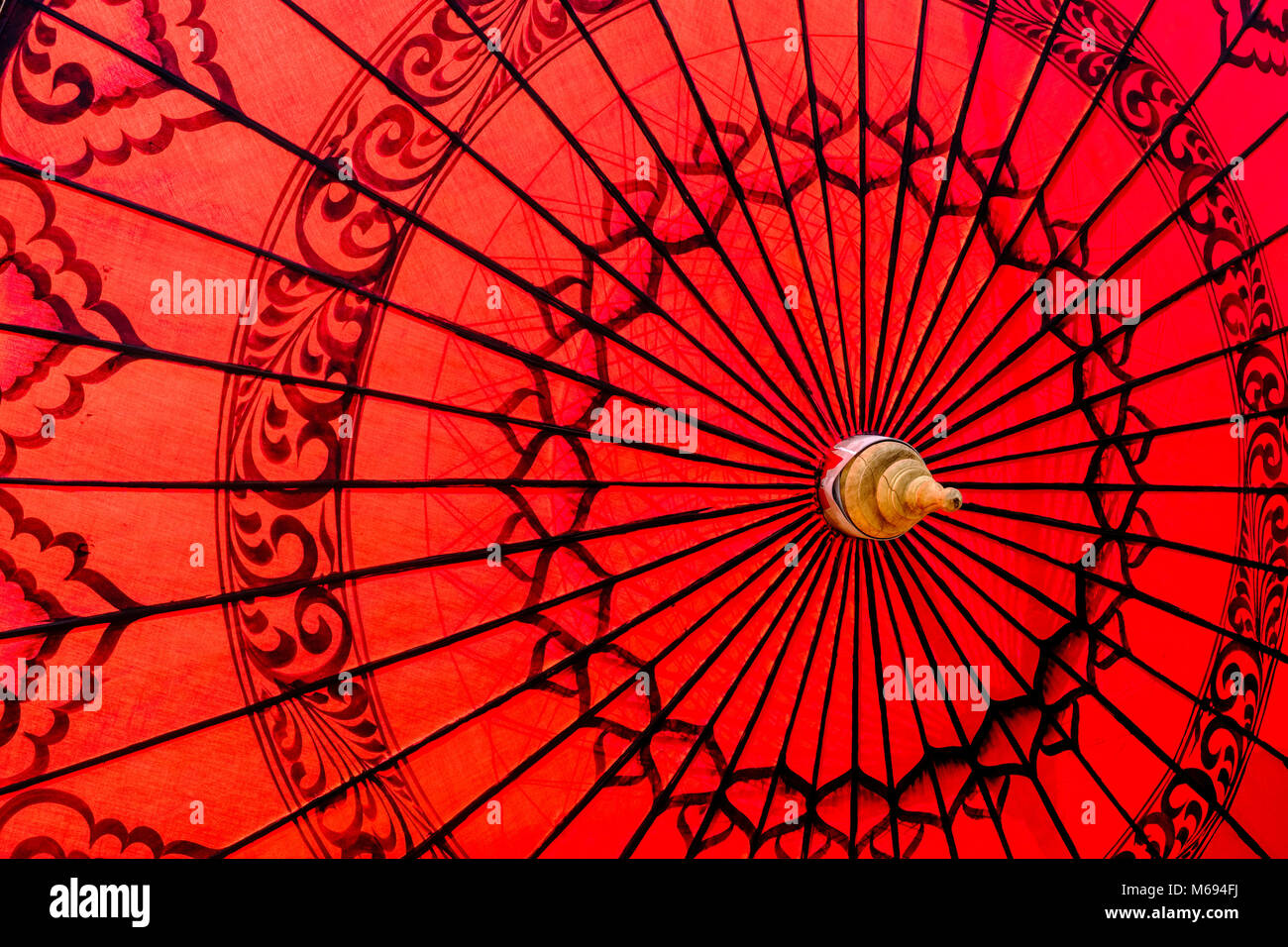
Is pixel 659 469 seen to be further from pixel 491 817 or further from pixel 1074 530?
pixel 1074 530

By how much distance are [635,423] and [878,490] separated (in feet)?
1.22

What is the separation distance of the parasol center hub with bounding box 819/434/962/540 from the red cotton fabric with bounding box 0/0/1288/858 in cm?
4

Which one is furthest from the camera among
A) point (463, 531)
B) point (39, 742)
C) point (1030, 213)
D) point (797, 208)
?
point (1030, 213)

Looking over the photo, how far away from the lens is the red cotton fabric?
4.29ft

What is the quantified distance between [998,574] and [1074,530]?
18 cm

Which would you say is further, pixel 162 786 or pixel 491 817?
pixel 491 817

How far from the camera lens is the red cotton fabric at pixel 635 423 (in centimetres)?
131

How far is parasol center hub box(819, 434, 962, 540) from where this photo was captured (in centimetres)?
139

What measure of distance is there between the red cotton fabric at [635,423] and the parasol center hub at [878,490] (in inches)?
1.6

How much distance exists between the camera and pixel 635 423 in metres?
1.48

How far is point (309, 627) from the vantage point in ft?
4.49

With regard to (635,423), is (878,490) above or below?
below

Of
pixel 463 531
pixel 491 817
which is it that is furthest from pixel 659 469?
pixel 491 817

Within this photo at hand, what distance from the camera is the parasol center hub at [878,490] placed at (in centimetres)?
139
